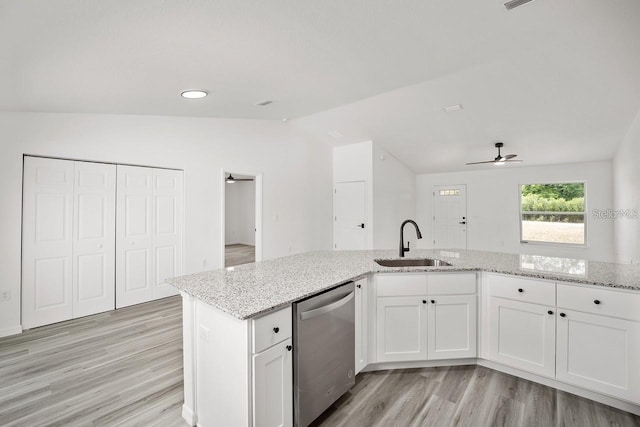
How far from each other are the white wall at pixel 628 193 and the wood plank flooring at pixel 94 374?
5509 millimetres

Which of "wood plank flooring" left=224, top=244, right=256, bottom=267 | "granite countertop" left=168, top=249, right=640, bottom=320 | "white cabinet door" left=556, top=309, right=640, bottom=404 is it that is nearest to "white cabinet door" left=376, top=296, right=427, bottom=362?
"granite countertop" left=168, top=249, right=640, bottom=320

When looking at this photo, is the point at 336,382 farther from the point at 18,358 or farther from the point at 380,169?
the point at 380,169

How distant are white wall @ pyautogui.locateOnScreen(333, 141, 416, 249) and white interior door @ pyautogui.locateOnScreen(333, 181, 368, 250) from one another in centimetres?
13

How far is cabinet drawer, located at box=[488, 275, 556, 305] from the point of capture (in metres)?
2.02

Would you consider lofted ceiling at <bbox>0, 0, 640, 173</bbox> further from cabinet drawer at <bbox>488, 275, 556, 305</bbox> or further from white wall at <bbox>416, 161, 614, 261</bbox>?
cabinet drawer at <bbox>488, 275, 556, 305</bbox>

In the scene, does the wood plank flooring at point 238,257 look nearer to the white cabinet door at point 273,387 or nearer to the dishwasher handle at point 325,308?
the dishwasher handle at point 325,308

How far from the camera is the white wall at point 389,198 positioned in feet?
19.2

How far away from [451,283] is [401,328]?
517 millimetres

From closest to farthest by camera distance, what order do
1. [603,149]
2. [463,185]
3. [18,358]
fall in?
[18,358] < [603,149] < [463,185]

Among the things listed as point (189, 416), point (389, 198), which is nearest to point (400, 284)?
point (189, 416)

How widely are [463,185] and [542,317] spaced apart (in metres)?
5.77

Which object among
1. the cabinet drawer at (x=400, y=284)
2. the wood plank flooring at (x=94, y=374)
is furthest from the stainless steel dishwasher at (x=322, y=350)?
the wood plank flooring at (x=94, y=374)

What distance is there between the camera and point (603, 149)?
16.5 feet

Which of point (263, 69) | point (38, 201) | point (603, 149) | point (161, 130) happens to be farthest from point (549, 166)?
point (38, 201)
